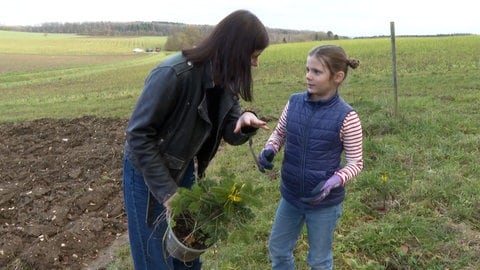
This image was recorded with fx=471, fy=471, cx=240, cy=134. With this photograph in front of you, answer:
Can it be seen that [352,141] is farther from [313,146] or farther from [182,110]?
[182,110]

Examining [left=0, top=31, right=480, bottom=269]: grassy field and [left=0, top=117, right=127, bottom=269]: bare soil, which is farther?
[left=0, top=117, right=127, bottom=269]: bare soil

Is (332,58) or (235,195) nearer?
(235,195)

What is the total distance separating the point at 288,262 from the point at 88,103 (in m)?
12.8

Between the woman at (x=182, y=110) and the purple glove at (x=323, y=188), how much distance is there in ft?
1.69

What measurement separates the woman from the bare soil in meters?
2.18

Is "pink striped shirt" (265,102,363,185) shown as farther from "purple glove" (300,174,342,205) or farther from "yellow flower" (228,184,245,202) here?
"yellow flower" (228,184,245,202)

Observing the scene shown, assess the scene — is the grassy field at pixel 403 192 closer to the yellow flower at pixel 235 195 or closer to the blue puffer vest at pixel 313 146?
the blue puffer vest at pixel 313 146

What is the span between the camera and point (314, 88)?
2.79m

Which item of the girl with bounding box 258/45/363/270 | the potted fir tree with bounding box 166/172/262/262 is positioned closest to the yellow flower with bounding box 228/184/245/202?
the potted fir tree with bounding box 166/172/262/262

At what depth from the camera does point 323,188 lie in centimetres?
260

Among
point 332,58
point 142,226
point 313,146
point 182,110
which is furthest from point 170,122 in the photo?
point 332,58

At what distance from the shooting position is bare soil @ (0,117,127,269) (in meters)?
4.46

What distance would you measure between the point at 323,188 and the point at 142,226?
1.01 meters

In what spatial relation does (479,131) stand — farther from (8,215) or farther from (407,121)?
(8,215)
